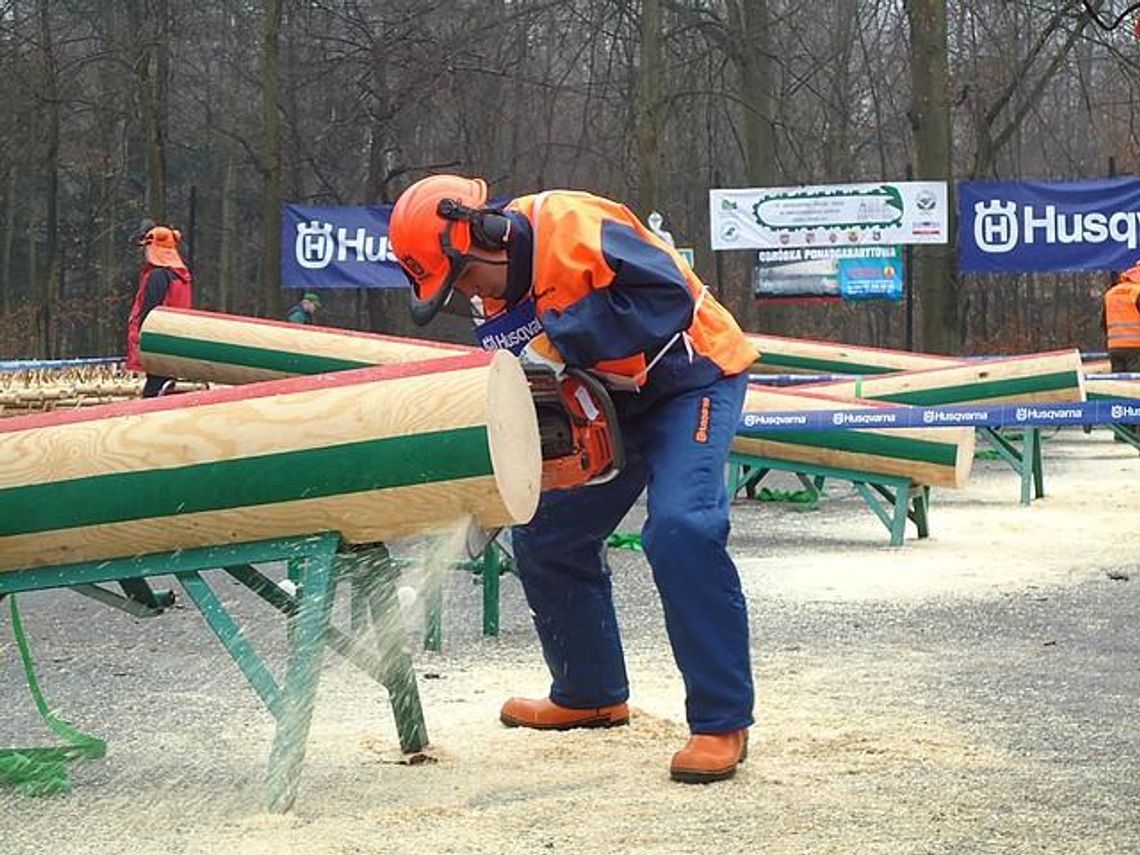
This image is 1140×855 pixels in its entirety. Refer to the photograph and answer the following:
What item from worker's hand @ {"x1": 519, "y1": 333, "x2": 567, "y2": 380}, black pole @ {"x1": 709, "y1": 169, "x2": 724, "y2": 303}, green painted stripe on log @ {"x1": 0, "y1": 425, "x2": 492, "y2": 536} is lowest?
green painted stripe on log @ {"x1": 0, "y1": 425, "x2": 492, "y2": 536}

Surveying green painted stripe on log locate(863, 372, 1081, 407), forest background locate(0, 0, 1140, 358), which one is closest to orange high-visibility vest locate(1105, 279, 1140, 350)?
forest background locate(0, 0, 1140, 358)

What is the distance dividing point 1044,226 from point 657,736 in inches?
608

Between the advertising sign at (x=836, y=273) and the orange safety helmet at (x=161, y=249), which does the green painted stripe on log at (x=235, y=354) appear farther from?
the advertising sign at (x=836, y=273)

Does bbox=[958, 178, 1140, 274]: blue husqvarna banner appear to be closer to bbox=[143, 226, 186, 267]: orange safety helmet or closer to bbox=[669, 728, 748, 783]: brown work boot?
bbox=[143, 226, 186, 267]: orange safety helmet

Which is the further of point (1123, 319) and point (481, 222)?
point (1123, 319)

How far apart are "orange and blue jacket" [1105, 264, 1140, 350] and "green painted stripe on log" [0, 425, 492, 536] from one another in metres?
14.4

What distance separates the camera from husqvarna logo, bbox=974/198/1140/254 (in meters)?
19.7

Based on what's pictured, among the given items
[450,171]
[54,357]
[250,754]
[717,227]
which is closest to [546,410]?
[250,754]

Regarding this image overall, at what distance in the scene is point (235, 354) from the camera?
9852 millimetres

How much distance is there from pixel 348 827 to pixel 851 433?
21.5 ft

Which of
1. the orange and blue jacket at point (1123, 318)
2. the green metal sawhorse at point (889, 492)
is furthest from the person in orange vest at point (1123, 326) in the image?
the green metal sawhorse at point (889, 492)

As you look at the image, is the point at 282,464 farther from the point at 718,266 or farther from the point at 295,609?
the point at 718,266

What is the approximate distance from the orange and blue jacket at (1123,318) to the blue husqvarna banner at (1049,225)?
155cm

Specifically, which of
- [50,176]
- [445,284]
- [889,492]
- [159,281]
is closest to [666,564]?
[445,284]
